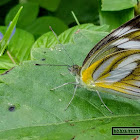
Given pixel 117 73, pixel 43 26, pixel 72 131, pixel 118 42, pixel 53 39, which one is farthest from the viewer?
pixel 43 26

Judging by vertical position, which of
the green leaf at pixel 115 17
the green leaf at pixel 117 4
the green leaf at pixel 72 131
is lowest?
the green leaf at pixel 72 131

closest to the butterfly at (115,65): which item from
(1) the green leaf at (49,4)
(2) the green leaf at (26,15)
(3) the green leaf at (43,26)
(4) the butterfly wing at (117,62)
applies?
(4) the butterfly wing at (117,62)

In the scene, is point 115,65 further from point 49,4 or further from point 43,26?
point 49,4

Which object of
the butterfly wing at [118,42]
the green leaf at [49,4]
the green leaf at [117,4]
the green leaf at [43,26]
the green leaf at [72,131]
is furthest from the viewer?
the green leaf at [49,4]

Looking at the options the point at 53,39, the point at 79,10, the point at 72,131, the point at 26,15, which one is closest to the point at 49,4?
the point at 26,15

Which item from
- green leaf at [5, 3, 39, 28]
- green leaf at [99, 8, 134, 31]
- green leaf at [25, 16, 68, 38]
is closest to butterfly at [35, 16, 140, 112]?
green leaf at [99, 8, 134, 31]

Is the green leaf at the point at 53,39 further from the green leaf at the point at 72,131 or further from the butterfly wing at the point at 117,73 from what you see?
the green leaf at the point at 72,131

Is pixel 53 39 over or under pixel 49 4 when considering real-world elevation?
under
